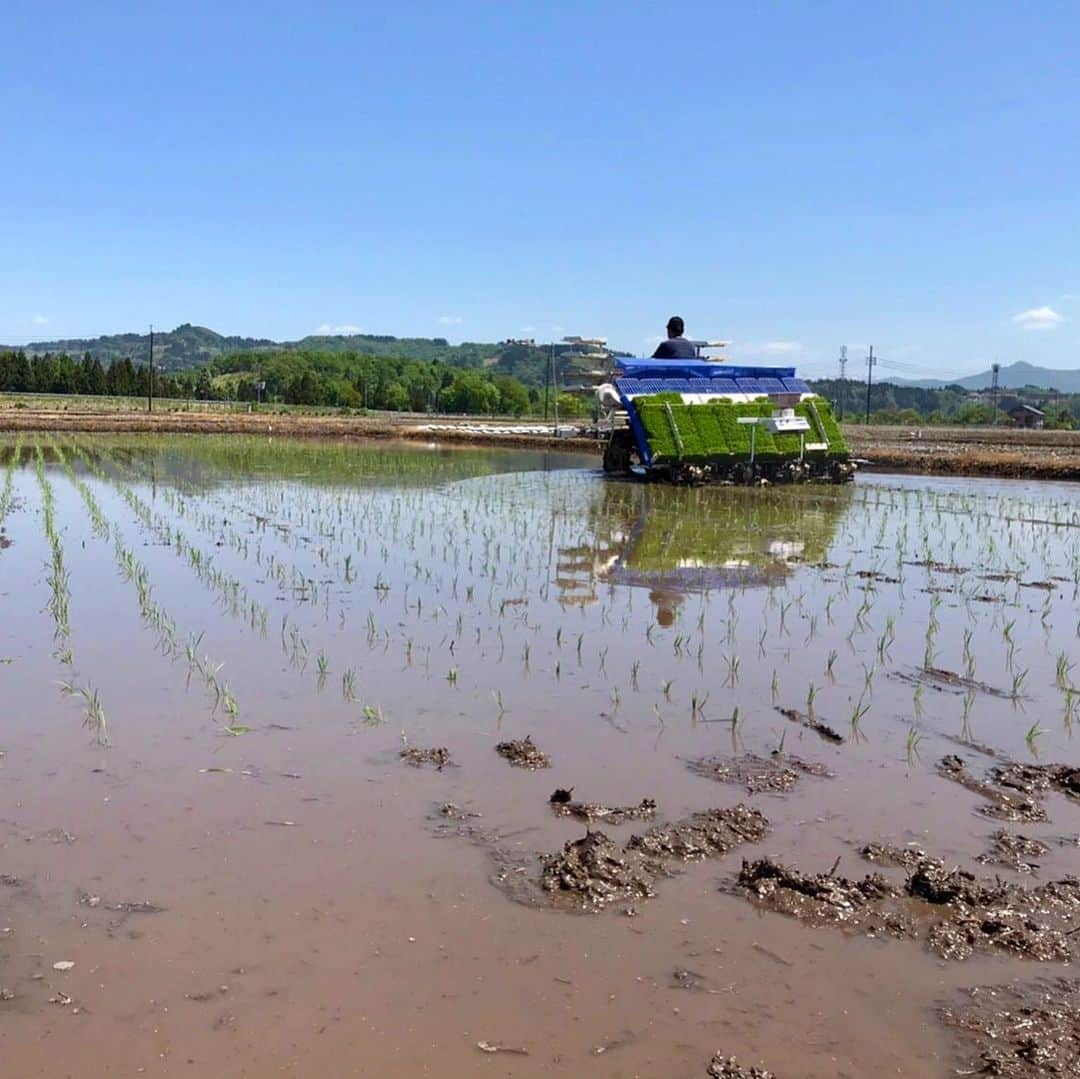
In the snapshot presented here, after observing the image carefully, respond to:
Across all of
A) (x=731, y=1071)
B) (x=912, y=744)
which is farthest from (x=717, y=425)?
(x=731, y=1071)

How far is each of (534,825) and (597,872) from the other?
1.53 feet

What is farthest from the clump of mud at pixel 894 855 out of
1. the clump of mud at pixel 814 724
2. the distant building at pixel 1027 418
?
the distant building at pixel 1027 418

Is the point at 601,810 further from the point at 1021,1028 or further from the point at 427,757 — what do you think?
the point at 1021,1028

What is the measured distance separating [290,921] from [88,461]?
809 inches

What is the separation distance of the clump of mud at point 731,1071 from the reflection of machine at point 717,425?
14779 millimetres

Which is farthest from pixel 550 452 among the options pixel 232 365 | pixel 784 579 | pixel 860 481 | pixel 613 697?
pixel 232 365

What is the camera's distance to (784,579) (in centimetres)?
873

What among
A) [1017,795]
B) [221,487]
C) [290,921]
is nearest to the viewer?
[290,921]

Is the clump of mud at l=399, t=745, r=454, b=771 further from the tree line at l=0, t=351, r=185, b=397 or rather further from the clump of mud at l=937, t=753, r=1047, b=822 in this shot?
the tree line at l=0, t=351, r=185, b=397

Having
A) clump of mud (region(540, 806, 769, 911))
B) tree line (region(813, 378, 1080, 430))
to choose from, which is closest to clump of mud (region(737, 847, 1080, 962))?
clump of mud (region(540, 806, 769, 911))

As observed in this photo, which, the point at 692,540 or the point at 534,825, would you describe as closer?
the point at 534,825

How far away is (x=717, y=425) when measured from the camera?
57.3 feet

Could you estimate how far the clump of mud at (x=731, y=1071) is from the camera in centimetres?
243

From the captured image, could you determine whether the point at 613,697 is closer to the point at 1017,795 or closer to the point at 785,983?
the point at 1017,795
